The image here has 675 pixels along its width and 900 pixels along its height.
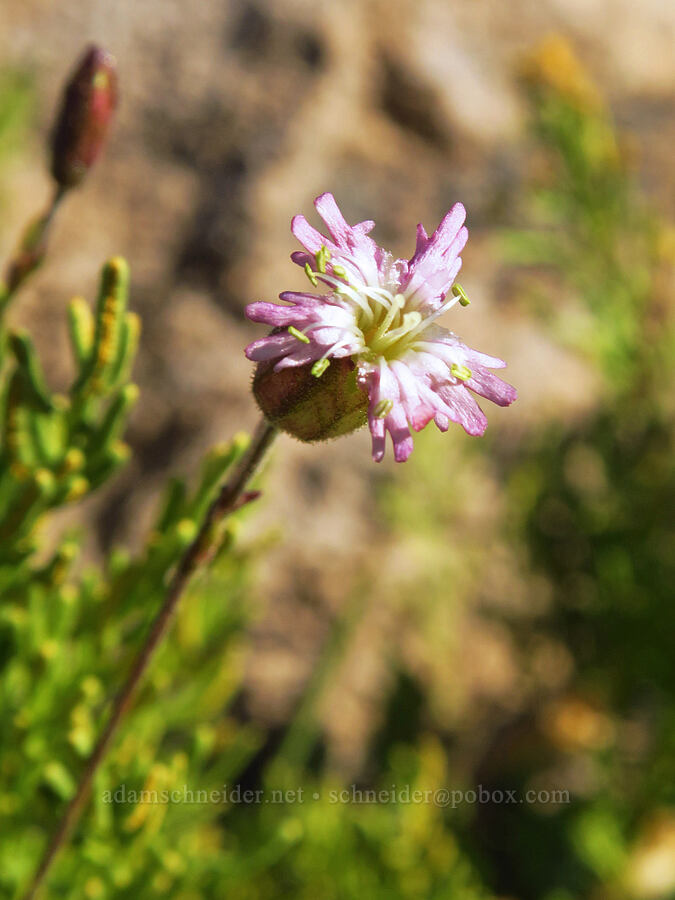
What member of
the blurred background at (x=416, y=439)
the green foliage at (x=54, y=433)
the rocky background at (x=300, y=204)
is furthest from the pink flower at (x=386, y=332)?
the rocky background at (x=300, y=204)

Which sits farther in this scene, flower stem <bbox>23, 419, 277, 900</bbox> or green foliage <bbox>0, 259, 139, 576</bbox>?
green foliage <bbox>0, 259, 139, 576</bbox>

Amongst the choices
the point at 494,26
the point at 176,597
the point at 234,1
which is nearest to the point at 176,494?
the point at 176,597

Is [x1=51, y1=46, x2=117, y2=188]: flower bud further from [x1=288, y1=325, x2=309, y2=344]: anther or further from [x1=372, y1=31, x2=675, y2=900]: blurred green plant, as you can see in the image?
[x1=372, y1=31, x2=675, y2=900]: blurred green plant

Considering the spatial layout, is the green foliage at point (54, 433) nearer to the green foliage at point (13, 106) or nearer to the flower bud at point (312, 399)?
the flower bud at point (312, 399)

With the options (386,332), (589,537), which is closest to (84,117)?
(386,332)

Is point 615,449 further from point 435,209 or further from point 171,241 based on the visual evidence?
point 171,241

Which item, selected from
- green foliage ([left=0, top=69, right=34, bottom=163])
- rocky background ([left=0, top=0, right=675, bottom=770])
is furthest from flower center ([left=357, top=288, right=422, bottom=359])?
green foliage ([left=0, top=69, right=34, bottom=163])

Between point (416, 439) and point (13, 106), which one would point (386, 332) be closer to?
point (416, 439)
